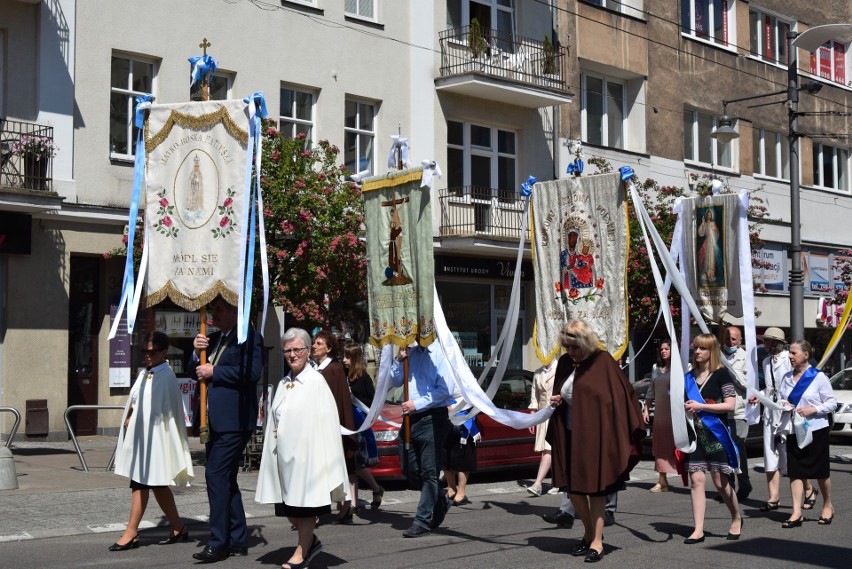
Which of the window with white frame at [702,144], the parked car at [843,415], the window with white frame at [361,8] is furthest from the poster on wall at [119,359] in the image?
the window with white frame at [702,144]

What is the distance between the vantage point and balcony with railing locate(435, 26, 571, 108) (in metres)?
24.8

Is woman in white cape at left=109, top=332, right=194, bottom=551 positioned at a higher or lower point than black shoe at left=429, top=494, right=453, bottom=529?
higher

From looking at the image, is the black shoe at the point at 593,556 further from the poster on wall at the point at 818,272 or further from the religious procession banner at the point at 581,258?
the poster on wall at the point at 818,272

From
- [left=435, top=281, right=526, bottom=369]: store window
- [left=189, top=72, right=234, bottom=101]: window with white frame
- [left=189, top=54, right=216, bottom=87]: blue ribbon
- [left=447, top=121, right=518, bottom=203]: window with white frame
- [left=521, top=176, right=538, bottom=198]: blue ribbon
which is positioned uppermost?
[left=189, top=72, right=234, bottom=101]: window with white frame

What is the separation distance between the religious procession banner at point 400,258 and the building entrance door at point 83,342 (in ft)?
32.8

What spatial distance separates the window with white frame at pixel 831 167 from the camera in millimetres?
36719

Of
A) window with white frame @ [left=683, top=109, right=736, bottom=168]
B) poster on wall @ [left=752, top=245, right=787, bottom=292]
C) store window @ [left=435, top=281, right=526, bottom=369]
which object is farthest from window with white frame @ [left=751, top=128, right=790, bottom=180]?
store window @ [left=435, top=281, right=526, bottom=369]

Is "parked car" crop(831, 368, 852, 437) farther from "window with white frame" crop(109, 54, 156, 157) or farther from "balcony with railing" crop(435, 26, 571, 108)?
"window with white frame" crop(109, 54, 156, 157)

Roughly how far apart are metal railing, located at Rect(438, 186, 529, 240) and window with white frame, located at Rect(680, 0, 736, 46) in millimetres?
9011

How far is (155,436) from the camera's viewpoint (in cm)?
952

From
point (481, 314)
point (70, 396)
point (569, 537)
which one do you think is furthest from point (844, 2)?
point (569, 537)

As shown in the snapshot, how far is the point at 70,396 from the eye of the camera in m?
19.4

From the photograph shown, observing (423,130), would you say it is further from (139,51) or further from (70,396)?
(70,396)

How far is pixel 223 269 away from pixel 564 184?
398 centimetres
